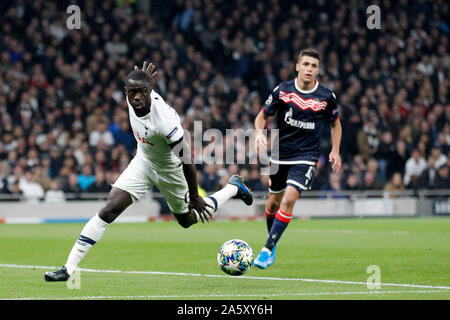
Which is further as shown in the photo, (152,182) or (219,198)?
(219,198)

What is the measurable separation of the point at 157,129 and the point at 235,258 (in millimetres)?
1652

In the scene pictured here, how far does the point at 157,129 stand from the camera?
9.75 meters

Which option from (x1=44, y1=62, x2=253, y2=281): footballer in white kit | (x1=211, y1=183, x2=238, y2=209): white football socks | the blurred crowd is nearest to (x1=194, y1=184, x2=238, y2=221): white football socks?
(x1=211, y1=183, x2=238, y2=209): white football socks

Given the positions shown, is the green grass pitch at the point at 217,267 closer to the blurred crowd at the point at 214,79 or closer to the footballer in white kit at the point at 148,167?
the footballer in white kit at the point at 148,167

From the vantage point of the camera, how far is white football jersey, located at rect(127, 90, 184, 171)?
31.8ft

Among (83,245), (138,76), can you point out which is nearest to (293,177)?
(138,76)

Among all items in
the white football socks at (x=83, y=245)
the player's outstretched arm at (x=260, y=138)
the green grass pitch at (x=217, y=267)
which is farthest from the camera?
the player's outstretched arm at (x=260, y=138)

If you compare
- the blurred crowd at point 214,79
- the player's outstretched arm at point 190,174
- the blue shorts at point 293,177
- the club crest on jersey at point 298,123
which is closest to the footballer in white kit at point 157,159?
the player's outstretched arm at point 190,174

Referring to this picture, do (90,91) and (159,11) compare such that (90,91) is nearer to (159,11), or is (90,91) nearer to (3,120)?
(3,120)

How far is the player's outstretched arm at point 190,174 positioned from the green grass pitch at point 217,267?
81 cm

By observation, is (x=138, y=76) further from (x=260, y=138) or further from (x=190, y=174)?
(x=260, y=138)

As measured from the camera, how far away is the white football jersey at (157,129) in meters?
9.69

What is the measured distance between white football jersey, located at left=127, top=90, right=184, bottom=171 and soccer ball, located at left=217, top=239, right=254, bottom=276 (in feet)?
3.91

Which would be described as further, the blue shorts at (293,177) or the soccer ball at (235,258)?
the blue shorts at (293,177)
